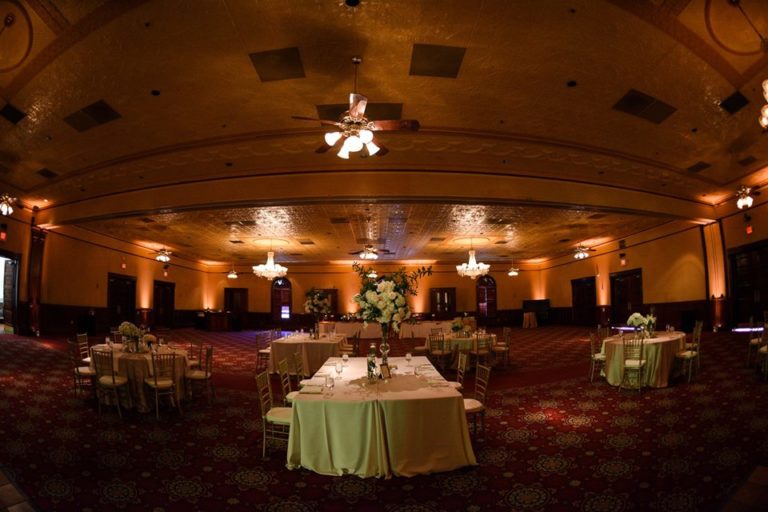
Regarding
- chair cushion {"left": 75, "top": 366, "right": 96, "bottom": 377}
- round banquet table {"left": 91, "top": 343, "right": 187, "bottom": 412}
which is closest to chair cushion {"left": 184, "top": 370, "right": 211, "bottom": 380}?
round banquet table {"left": 91, "top": 343, "right": 187, "bottom": 412}

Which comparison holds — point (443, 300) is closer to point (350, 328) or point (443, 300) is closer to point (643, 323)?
point (350, 328)

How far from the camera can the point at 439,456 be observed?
3662mm

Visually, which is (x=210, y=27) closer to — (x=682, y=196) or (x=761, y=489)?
(x=761, y=489)

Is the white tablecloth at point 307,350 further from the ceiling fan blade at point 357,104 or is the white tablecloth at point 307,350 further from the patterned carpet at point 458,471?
the ceiling fan blade at point 357,104

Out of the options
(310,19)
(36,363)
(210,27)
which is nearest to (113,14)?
(210,27)

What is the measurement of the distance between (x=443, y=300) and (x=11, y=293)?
59.4 feet

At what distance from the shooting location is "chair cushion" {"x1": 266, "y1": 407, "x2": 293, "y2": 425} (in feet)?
13.3

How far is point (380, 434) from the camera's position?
3578mm

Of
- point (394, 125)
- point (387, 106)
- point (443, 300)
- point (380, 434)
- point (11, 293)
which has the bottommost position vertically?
point (380, 434)

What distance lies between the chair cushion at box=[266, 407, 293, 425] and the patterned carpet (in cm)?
37

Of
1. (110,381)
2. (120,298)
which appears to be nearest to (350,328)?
(120,298)

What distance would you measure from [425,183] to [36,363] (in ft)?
27.3

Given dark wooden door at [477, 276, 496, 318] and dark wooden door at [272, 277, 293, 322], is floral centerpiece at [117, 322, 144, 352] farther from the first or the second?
dark wooden door at [477, 276, 496, 318]

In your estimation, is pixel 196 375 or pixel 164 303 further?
pixel 164 303
